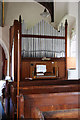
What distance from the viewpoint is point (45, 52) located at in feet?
19.2

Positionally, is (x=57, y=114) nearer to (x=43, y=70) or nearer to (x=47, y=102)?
(x=47, y=102)

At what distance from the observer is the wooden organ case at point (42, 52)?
552 centimetres

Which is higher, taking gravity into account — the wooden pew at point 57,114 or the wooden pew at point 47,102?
the wooden pew at point 47,102

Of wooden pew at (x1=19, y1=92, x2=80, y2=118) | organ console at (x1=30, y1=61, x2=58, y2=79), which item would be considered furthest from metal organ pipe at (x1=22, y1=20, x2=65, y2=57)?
wooden pew at (x1=19, y1=92, x2=80, y2=118)

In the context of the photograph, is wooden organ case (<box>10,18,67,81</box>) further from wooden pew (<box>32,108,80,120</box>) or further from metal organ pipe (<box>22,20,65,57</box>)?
wooden pew (<box>32,108,80,120</box>)

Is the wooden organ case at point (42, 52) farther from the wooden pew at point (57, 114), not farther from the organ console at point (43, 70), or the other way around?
the wooden pew at point (57, 114)

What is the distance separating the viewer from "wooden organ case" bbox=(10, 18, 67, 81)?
18.1 ft

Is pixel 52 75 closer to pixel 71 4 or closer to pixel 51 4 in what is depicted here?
pixel 71 4

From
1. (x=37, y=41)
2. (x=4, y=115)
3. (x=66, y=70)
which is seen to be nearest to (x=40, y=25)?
(x=37, y=41)

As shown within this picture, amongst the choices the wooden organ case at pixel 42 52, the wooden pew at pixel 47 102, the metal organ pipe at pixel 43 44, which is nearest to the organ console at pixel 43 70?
the wooden organ case at pixel 42 52

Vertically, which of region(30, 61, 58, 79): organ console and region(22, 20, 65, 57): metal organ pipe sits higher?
region(22, 20, 65, 57): metal organ pipe

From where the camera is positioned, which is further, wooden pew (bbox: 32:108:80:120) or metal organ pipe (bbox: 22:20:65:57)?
metal organ pipe (bbox: 22:20:65:57)

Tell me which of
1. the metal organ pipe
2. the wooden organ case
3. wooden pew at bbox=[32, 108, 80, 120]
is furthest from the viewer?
the metal organ pipe

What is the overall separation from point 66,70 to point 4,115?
10.0 feet
